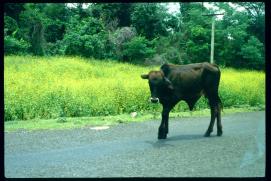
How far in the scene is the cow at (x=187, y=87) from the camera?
7.34 m

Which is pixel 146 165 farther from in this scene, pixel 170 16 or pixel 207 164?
pixel 170 16

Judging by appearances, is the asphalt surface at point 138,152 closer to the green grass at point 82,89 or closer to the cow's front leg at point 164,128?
the cow's front leg at point 164,128

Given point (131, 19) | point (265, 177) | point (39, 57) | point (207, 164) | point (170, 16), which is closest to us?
point (265, 177)

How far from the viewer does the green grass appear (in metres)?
9.77

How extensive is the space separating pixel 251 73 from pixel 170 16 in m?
2.29

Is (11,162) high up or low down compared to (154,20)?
down

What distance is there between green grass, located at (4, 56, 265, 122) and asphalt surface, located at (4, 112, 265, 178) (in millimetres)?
1518

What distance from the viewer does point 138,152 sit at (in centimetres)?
638

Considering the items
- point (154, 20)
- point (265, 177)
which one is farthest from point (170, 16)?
point (265, 177)

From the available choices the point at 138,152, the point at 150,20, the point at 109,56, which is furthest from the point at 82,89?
the point at 138,152

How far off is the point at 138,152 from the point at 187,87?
71.3 inches

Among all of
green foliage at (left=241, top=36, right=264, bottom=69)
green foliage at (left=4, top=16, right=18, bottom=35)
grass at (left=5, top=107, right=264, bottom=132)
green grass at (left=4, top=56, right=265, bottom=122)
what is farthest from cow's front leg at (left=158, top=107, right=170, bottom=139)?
green foliage at (left=4, top=16, right=18, bottom=35)

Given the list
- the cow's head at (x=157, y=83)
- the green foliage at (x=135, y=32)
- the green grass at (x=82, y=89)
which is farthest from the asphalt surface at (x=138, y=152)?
the green foliage at (x=135, y=32)

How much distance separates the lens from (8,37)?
35.4 ft
